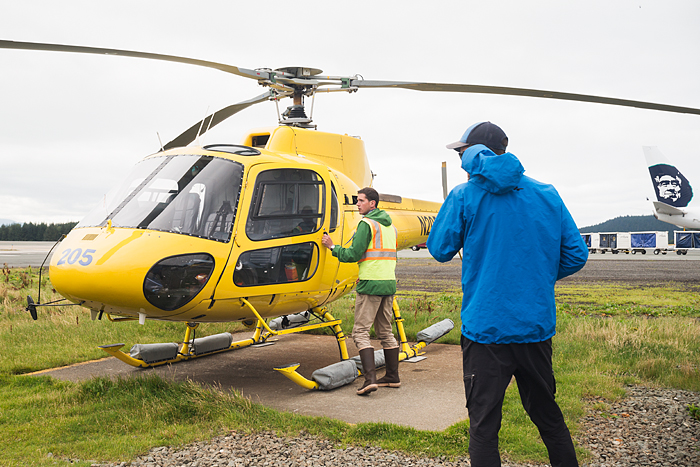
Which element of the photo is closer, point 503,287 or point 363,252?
point 503,287

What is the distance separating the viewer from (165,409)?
191 inches

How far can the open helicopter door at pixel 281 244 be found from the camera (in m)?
5.26

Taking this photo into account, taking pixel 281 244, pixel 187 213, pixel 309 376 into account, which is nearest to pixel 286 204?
pixel 281 244

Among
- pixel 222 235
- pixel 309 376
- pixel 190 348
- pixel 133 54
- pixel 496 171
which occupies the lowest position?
pixel 309 376

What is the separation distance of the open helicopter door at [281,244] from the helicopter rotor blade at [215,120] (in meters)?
2.07

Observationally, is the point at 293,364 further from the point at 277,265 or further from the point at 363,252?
the point at 363,252

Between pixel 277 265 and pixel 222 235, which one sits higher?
pixel 222 235

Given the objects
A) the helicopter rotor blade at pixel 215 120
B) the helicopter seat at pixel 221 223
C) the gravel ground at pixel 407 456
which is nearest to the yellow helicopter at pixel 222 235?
the helicopter seat at pixel 221 223

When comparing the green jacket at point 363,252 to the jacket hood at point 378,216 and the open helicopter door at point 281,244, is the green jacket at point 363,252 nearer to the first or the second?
the jacket hood at point 378,216

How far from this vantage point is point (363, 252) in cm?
584

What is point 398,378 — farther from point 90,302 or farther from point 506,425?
point 90,302

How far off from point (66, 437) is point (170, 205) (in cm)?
219

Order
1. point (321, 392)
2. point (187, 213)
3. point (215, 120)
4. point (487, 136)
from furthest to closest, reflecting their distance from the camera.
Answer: point (215, 120), point (321, 392), point (187, 213), point (487, 136)

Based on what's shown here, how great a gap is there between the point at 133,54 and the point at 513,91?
14.8 ft
